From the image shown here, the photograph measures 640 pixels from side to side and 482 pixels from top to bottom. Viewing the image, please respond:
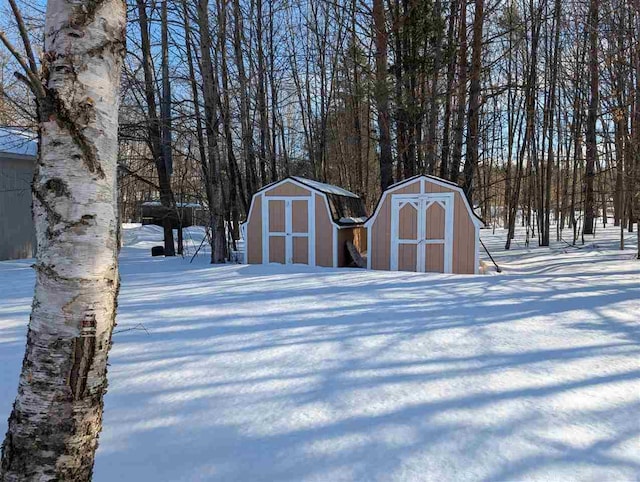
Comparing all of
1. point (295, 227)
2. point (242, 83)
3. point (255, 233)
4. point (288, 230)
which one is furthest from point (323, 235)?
point (242, 83)

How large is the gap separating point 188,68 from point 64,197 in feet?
41.2

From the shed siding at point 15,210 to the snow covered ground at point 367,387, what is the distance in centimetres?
739

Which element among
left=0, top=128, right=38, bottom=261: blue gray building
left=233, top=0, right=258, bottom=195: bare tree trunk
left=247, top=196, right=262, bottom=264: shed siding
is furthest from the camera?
left=233, top=0, right=258, bottom=195: bare tree trunk

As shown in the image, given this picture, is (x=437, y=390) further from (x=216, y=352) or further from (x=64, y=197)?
(x=64, y=197)

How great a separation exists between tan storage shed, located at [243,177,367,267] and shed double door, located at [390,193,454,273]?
3.79ft

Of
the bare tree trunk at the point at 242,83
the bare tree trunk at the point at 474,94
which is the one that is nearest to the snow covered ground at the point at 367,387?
the bare tree trunk at the point at 474,94

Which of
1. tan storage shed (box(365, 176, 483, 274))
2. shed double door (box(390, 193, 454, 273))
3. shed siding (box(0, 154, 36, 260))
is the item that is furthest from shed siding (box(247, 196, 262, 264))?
shed siding (box(0, 154, 36, 260))

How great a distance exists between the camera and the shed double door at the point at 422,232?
9.47 m

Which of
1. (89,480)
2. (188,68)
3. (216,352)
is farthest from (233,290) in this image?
(188,68)

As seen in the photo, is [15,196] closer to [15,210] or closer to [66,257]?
[15,210]

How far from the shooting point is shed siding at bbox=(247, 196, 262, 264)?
35.3 feet

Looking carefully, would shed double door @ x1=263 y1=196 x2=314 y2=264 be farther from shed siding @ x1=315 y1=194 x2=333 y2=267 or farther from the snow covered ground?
the snow covered ground

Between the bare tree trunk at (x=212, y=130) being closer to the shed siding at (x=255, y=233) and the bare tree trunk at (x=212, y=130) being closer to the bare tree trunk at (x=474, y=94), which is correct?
the shed siding at (x=255, y=233)

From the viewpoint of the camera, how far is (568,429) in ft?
7.95
